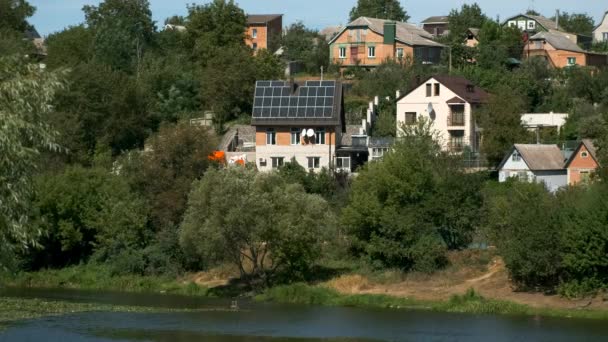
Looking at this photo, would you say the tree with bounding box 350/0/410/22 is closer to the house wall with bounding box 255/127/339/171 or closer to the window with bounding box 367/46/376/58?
the window with bounding box 367/46/376/58

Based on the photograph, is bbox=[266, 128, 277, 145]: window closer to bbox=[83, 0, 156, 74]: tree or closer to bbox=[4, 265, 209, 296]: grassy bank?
bbox=[4, 265, 209, 296]: grassy bank

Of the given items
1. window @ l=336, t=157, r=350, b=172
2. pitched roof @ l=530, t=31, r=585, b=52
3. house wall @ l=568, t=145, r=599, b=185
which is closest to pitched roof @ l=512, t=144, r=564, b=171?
house wall @ l=568, t=145, r=599, b=185

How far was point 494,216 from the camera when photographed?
5531 cm

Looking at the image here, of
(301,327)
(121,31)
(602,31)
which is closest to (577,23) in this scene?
(602,31)

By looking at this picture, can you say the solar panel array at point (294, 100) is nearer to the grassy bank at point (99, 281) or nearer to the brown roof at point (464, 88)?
the brown roof at point (464, 88)

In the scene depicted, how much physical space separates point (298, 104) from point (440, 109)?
9716mm

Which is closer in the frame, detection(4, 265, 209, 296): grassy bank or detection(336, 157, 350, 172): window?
detection(4, 265, 209, 296): grassy bank

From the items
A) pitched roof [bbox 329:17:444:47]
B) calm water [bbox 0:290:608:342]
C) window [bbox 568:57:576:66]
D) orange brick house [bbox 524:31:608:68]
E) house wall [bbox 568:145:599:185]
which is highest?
pitched roof [bbox 329:17:444:47]

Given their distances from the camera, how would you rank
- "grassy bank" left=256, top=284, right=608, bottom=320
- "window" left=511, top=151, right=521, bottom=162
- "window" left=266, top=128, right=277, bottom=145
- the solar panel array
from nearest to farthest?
"grassy bank" left=256, top=284, right=608, bottom=320, "window" left=511, top=151, right=521, bottom=162, the solar panel array, "window" left=266, top=128, right=277, bottom=145

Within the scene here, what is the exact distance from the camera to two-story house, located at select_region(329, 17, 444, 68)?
9619 centimetres

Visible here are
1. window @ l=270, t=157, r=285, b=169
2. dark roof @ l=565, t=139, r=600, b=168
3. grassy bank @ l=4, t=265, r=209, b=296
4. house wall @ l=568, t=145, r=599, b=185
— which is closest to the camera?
grassy bank @ l=4, t=265, r=209, b=296

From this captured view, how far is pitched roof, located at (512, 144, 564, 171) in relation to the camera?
231ft

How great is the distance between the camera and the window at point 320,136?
7562 centimetres

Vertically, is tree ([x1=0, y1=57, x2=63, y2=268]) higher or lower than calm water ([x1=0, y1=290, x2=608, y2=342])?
higher
